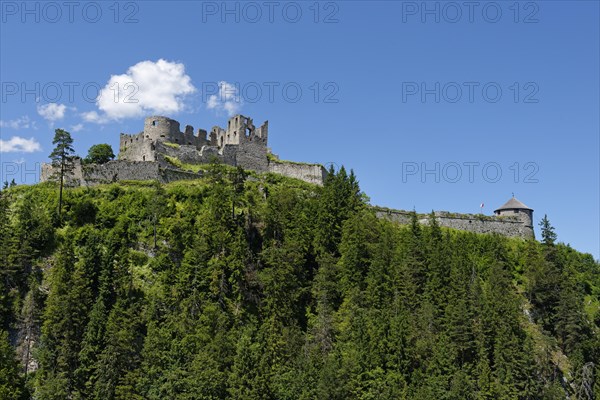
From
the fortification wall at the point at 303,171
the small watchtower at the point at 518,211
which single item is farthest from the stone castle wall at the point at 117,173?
the small watchtower at the point at 518,211

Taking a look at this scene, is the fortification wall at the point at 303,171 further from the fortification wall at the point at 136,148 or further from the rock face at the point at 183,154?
the fortification wall at the point at 136,148

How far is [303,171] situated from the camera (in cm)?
9081

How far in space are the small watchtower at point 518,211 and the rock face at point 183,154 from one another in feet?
82.8

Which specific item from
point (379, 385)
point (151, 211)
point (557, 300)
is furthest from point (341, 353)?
point (557, 300)

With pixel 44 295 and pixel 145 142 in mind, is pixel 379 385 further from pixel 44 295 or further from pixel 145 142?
pixel 145 142

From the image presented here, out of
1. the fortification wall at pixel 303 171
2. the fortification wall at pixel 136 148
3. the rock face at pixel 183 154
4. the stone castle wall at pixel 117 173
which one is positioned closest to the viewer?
the stone castle wall at pixel 117 173

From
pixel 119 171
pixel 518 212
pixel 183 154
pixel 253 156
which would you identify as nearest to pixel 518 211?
pixel 518 212

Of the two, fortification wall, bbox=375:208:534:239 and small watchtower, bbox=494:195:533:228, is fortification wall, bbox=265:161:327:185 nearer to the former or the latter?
fortification wall, bbox=375:208:534:239

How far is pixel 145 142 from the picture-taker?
284 feet

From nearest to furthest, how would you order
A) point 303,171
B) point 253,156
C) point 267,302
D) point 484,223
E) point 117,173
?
1. point 267,302
2. point 117,173
3. point 484,223
4. point 303,171
5. point 253,156

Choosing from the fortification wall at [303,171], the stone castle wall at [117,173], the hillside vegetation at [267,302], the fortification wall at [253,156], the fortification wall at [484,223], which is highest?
the fortification wall at [253,156]

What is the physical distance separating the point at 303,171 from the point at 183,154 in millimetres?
16082

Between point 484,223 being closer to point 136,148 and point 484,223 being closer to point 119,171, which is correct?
point 136,148

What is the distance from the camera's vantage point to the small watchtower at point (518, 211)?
298 feet
